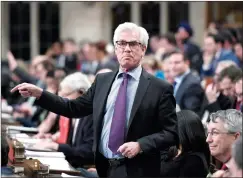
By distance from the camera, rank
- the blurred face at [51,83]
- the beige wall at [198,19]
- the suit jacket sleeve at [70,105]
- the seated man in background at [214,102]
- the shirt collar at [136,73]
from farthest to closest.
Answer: the beige wall at [198,19] < the blurred face at [51,83] < the seated man in background at [214,102] < the suit jacket sleeve at [70,105] < the shirt collar at [136,73]

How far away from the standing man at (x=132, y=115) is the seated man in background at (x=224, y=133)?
1.14ft

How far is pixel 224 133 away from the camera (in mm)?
4750

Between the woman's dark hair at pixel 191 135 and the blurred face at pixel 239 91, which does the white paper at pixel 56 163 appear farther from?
the blurred face at pixel 239 91

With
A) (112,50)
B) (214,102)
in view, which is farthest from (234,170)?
(112,50)

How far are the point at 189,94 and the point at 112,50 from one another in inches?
306

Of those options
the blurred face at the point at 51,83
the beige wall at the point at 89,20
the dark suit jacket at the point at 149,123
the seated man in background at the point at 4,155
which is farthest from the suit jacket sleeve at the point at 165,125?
the beige wall at the point at 89,20

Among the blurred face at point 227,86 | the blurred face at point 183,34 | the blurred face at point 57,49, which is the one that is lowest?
the blurred face at point 227,86

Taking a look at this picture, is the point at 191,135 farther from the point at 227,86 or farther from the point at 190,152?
the point at 227,86

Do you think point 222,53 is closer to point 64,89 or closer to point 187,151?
point 64,89

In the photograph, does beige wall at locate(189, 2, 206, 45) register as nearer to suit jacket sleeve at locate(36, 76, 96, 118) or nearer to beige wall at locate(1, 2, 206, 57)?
beige wall at locate(1, 2, 206, 57)

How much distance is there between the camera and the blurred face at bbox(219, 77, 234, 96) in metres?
7.61

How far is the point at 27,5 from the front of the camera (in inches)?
824

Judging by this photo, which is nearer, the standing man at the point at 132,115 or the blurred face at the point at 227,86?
the standing man at the point at 132,115

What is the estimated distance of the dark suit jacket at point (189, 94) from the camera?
8180mm
